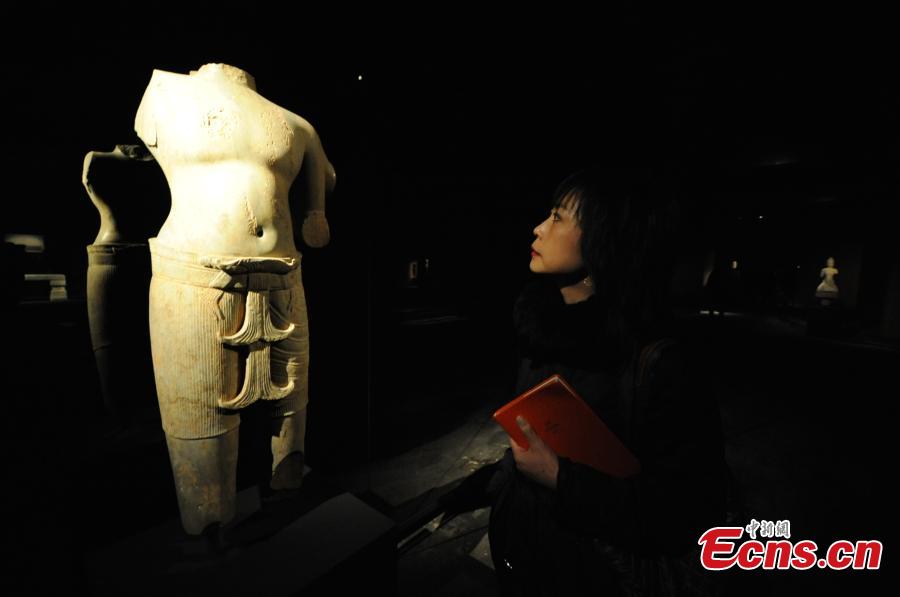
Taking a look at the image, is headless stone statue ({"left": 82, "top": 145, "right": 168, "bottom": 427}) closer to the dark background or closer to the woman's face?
the dark background

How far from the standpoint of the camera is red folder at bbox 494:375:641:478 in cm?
85

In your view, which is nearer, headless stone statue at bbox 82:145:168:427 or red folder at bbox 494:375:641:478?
red folder at bbox 494:375:641:478

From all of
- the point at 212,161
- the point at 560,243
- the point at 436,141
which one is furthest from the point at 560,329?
the point at 436,141

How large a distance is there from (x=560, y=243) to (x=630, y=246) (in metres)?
0.17

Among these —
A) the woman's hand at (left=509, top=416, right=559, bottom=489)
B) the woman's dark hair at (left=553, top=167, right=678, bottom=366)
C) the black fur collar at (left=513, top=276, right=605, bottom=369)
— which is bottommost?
the woman's hand at (left=509, top=416, right=559, bottom=489)

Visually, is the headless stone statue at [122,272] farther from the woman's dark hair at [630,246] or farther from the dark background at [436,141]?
the woman's dark hair at [630,246]

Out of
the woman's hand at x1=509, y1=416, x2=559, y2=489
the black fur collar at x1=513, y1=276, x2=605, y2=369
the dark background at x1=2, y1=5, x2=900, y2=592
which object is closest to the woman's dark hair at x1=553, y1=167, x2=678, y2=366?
the black fur collar at x1=513, y1=276, x2=605, y2=369

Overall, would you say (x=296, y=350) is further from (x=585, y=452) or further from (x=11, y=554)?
(x=585, y=452)

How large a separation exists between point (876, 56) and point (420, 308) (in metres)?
4.88

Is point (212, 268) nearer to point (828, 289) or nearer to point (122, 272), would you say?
point (122, 272)

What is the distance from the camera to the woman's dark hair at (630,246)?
86 centimetres

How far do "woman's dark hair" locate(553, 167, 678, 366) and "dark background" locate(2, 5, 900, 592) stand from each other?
1.27 meters

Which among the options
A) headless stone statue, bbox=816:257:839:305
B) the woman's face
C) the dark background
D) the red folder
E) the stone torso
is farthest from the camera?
headless stone statue, bbox=816:257:839:305

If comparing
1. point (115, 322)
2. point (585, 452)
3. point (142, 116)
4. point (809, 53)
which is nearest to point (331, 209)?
point (142, 116)
